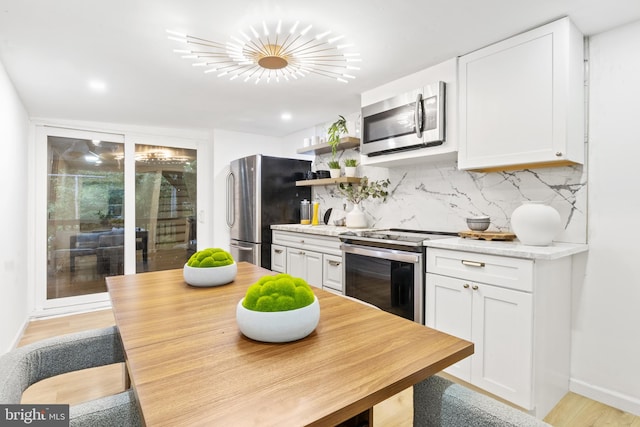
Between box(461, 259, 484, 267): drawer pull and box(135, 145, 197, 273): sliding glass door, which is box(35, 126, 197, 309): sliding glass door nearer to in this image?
box(135, 145, 197, 273): sliding glass door

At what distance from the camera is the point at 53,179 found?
12.8 ft

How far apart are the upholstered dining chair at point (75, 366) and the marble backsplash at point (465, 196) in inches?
98.3

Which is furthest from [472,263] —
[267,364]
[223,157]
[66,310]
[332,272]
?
[66,310]

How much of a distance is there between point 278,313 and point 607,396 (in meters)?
2.32

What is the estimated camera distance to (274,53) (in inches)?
84.0

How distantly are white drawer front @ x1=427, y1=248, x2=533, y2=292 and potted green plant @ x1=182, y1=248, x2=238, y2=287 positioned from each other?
4.50ft

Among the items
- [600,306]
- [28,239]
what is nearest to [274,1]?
[600,306]

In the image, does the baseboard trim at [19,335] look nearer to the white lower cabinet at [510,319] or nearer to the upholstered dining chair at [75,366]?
the upholstered dining chair at [75,366]

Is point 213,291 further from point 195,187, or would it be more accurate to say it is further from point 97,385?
point 195,187

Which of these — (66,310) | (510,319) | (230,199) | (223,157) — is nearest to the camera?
(510,319)

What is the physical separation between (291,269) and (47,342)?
264 cm

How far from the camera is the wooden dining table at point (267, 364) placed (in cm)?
60

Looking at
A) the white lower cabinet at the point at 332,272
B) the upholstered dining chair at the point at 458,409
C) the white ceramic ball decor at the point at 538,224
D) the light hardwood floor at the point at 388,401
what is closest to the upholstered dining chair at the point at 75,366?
the upholstered dining chair at the point at 458,409

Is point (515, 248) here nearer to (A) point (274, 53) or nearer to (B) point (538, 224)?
(B) point (538, 224)
